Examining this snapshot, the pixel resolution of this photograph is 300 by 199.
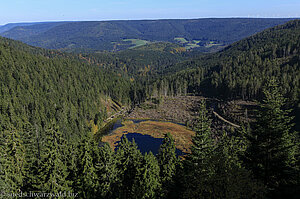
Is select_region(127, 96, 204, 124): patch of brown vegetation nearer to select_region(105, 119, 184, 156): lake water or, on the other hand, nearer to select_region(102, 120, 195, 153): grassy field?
select_region(102, 120, 195, 153): grassy field

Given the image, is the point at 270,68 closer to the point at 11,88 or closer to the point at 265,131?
the point at 265,131

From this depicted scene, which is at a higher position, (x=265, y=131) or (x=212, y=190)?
(x=265, y=131)

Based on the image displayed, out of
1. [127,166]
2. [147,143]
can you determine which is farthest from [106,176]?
[147,143]

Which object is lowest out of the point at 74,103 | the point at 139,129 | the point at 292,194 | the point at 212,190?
the point at 139,129

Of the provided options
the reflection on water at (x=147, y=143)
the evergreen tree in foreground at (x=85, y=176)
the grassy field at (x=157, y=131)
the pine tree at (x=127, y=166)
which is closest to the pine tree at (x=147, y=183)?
the pine tree at (x=127, y=166)

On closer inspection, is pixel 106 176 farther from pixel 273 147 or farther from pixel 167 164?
pixel 273 147

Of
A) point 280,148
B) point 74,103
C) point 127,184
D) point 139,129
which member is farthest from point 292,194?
point 74,103

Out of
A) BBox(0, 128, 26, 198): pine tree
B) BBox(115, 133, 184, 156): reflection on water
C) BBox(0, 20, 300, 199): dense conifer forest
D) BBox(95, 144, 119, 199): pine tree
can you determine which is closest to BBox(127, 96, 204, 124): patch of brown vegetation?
BBox(115, 133, 184, 156): reflection on water
